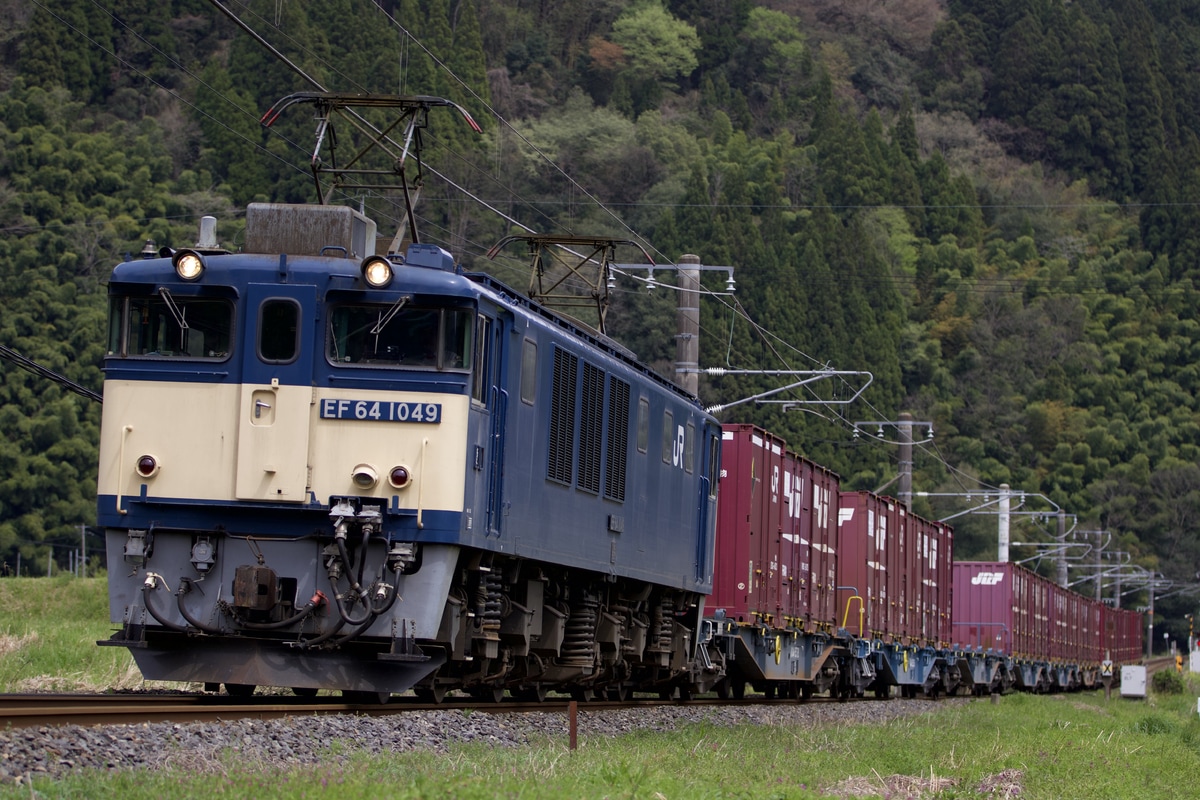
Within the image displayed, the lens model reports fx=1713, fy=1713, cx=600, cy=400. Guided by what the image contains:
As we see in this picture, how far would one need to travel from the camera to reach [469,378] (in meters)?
13.4

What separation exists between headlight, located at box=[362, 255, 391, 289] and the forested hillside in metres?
35.2

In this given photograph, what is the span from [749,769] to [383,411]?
3.89 metres

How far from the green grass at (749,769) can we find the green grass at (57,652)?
21.6 feet

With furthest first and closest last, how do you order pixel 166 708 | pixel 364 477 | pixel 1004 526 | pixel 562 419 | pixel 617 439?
pixel 1004 526 < pixel 617 439 < pixel 562 419 < pixel 364 477 < pixel 166 708

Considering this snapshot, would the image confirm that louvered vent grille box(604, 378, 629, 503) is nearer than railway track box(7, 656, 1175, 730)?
No

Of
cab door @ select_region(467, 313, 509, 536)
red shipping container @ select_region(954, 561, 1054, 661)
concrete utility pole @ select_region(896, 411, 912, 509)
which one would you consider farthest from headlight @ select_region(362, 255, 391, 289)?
concrete utility pole @ select_region(896, 411, 912, 509)

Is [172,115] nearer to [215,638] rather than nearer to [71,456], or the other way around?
[71,456]

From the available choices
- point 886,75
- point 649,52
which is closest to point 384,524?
point 649,52

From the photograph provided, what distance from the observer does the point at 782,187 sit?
108438mm

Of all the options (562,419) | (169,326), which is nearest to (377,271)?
(169,326)

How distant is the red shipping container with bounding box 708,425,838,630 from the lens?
76.1ft

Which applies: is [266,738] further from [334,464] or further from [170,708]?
[334,464]

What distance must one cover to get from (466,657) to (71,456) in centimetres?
4849

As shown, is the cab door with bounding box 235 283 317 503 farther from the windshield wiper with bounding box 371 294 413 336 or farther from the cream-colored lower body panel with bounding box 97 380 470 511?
the windshield wiper with bounding box 371 294 413 336
